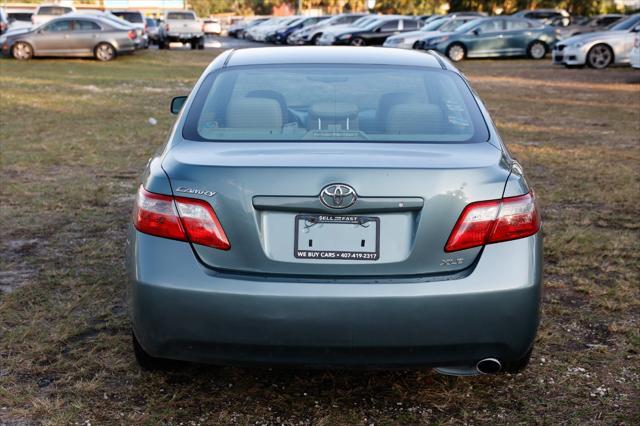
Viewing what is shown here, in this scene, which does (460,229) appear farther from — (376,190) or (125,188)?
(125,188)

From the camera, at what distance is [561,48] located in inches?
974

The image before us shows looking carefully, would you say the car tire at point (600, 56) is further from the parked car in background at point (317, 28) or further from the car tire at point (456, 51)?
the parked car in background at point (317, 28)

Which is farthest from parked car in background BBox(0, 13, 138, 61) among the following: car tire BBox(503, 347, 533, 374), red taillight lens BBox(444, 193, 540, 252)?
red taillight lens BBox(444, 193, 540, 252)

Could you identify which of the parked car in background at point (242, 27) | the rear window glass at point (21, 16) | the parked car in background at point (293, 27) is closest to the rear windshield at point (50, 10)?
the rear window glass at point (21, 16)

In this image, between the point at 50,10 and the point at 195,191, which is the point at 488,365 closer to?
the point at 195,191

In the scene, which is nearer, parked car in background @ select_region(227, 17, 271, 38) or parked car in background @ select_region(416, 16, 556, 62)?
parked car in background @ select_region(416, 16, 556, 62)

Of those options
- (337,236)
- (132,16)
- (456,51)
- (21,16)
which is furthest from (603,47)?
(21,16)

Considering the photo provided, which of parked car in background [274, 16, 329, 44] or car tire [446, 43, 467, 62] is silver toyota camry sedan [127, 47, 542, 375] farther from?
parked car in background [274, 16, 329, 44]

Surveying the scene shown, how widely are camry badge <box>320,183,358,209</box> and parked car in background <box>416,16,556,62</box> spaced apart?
2677 cm

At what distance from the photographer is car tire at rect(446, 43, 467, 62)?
29414mm

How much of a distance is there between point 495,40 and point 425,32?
271 centimetres

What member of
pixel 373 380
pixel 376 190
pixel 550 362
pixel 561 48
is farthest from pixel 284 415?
pixel 561 48

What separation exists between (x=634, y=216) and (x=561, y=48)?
18688mm

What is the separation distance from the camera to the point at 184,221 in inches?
129
